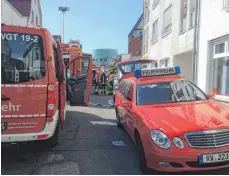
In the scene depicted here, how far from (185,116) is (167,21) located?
38.5 feet

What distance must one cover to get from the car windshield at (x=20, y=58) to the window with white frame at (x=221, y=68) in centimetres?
581

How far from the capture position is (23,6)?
800 inches

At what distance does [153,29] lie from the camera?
1927 cm

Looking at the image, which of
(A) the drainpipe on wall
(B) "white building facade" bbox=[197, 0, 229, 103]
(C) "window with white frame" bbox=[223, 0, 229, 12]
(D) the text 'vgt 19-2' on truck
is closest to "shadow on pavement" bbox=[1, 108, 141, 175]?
(D) the text 'vgt 19-2' on truck

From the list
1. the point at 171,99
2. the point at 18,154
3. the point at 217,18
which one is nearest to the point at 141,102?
the point at 171,99

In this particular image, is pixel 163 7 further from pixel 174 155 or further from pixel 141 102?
pixel 174 155

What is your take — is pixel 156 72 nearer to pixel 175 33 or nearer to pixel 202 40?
pixel 202 40

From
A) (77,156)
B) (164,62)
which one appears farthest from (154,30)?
(77,156)

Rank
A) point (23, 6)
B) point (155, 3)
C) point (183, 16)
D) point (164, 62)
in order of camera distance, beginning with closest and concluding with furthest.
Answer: point (183, 16)
point (164, 62)
point (155, 3)
point (23, 6)

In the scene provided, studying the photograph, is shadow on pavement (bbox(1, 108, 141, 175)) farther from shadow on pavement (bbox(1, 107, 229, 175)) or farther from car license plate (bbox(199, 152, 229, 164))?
car license plate (bbox(199, 152, 229, 164))

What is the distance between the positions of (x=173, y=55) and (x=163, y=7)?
3819 millimetres

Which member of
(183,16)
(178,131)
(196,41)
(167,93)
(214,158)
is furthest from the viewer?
(183,16)

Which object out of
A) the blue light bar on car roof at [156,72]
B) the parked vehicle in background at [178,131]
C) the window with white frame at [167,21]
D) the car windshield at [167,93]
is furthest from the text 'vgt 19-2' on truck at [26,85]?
the window with white frame at [167,21]

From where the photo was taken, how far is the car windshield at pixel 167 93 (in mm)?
Result: 5207
